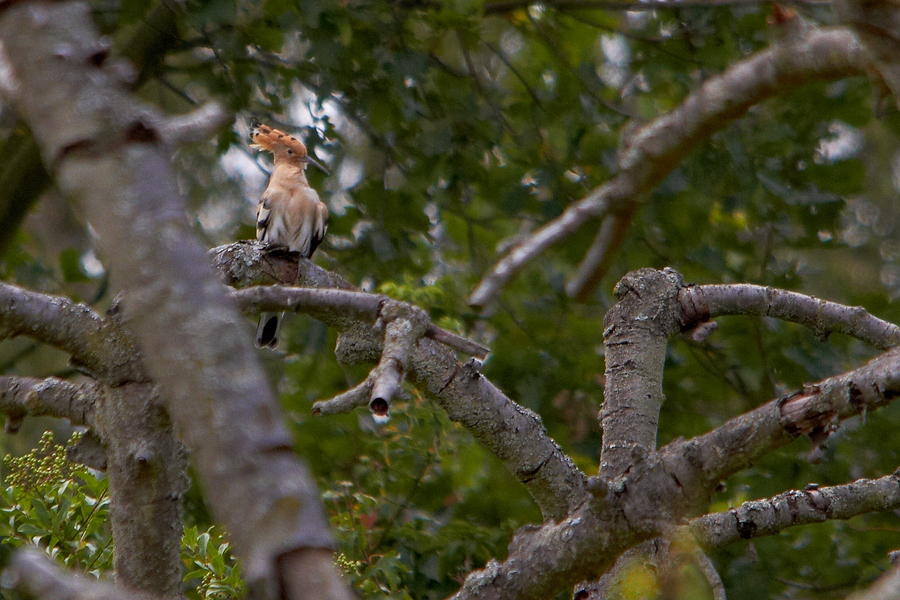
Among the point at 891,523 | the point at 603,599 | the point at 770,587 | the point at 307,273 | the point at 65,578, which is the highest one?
the point at 891,523

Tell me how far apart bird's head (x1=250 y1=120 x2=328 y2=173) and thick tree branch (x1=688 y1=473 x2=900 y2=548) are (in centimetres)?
394

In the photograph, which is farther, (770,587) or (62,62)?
(770,587)

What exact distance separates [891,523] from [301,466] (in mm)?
4298

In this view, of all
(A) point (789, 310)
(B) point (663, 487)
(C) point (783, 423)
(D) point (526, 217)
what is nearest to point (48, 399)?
(B) point (663, 487)

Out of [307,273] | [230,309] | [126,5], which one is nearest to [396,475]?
[307,273]

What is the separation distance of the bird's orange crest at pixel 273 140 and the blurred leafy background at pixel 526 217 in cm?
25

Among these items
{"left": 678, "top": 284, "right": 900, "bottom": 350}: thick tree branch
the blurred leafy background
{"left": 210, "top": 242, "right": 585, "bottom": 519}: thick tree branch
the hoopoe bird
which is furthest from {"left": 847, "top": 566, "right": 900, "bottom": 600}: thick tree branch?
the hoopoe bird

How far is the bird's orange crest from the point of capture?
5773 millimetres

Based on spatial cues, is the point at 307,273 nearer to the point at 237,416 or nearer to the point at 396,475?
the point at 396,475

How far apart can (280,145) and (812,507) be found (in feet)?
14.6

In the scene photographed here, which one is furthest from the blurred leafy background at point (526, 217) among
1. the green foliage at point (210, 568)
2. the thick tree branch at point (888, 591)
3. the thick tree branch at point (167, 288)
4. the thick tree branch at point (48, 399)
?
the thick tree branch at point (888, 591)

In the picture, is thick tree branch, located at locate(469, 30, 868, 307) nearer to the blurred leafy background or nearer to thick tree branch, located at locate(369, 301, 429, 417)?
thick tree branch, located at locate(369, 301, 429, 417)

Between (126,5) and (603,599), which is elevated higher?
(603,599)

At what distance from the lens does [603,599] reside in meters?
2.51
